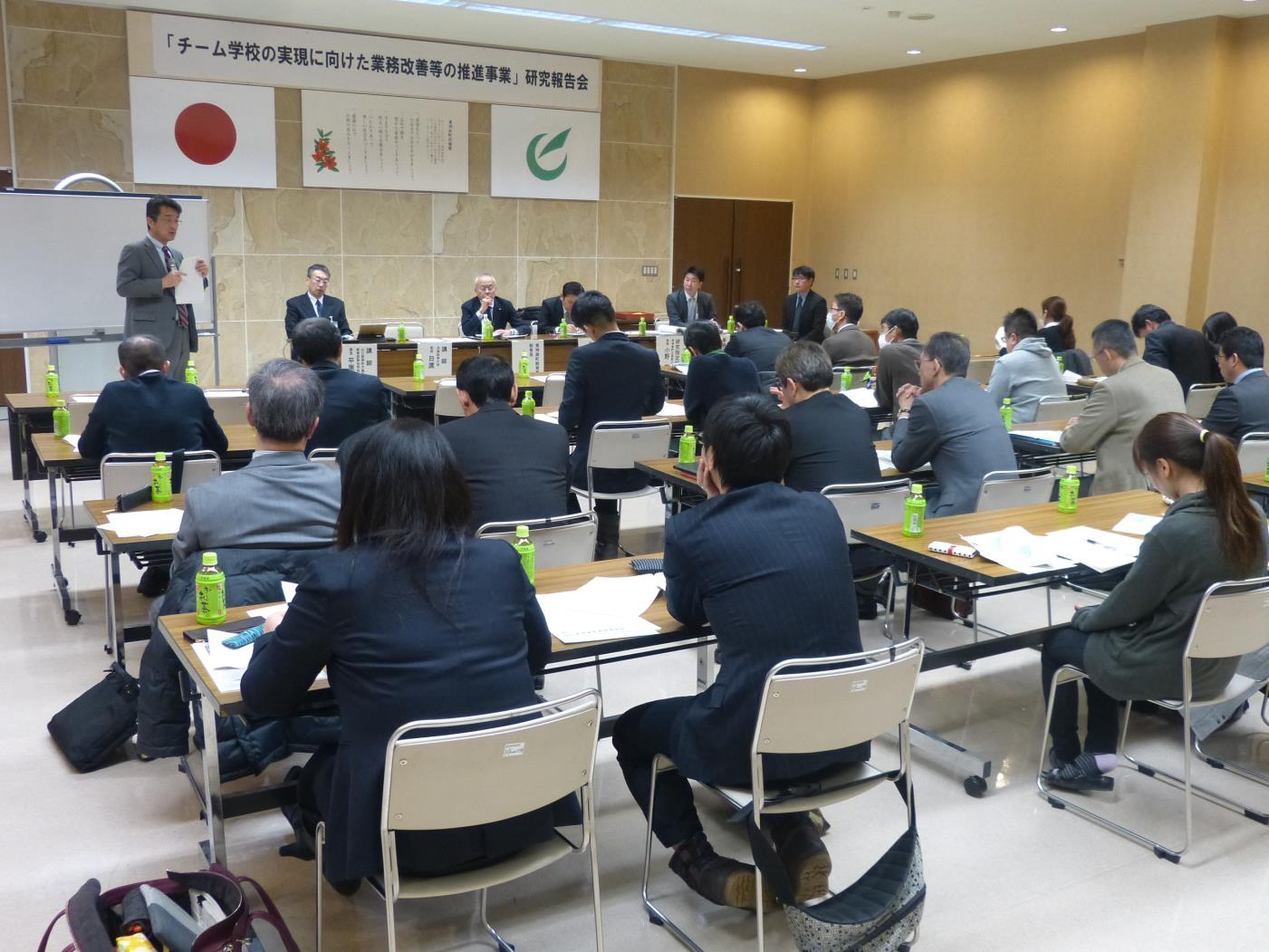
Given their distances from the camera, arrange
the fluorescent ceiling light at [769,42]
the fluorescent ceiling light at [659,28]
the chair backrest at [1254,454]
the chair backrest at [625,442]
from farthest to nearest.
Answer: the fluorescent ceiling light at [769,42], the fluorescent ceiling light at [659,28], the chair backrest at [625,442], the chair backrest at [1254,454]

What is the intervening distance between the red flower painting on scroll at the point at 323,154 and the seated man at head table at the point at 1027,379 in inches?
265

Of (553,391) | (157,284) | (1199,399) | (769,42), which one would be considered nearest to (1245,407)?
(1199,399)

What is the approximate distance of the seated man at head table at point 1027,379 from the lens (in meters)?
6.20

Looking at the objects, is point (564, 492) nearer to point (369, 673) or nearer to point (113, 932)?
point (369, 673)

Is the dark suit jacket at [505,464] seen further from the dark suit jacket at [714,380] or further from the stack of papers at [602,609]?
the dark suit jacket at [714,380]

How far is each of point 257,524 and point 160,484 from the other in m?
1.08

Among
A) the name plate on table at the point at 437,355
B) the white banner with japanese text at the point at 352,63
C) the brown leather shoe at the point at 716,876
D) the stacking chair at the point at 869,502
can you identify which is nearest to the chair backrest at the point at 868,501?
the stacking chair at the point at 869,502

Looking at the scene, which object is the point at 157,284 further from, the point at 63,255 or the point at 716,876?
the point at 716,876

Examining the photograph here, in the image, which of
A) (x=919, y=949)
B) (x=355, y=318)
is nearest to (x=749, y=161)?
(x=355, y=318)

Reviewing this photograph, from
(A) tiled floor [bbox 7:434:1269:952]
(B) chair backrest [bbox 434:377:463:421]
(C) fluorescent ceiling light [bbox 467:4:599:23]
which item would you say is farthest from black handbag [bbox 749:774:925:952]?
(C) fluorescent ceiling light [bbox 467:4:599:23]

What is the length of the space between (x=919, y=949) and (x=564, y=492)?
1939mm

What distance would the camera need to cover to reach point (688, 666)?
4344 millimetres

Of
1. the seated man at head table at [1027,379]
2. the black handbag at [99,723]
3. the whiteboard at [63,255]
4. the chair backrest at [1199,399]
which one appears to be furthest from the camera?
the whiteboard at [63,255]

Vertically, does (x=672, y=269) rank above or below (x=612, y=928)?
above
